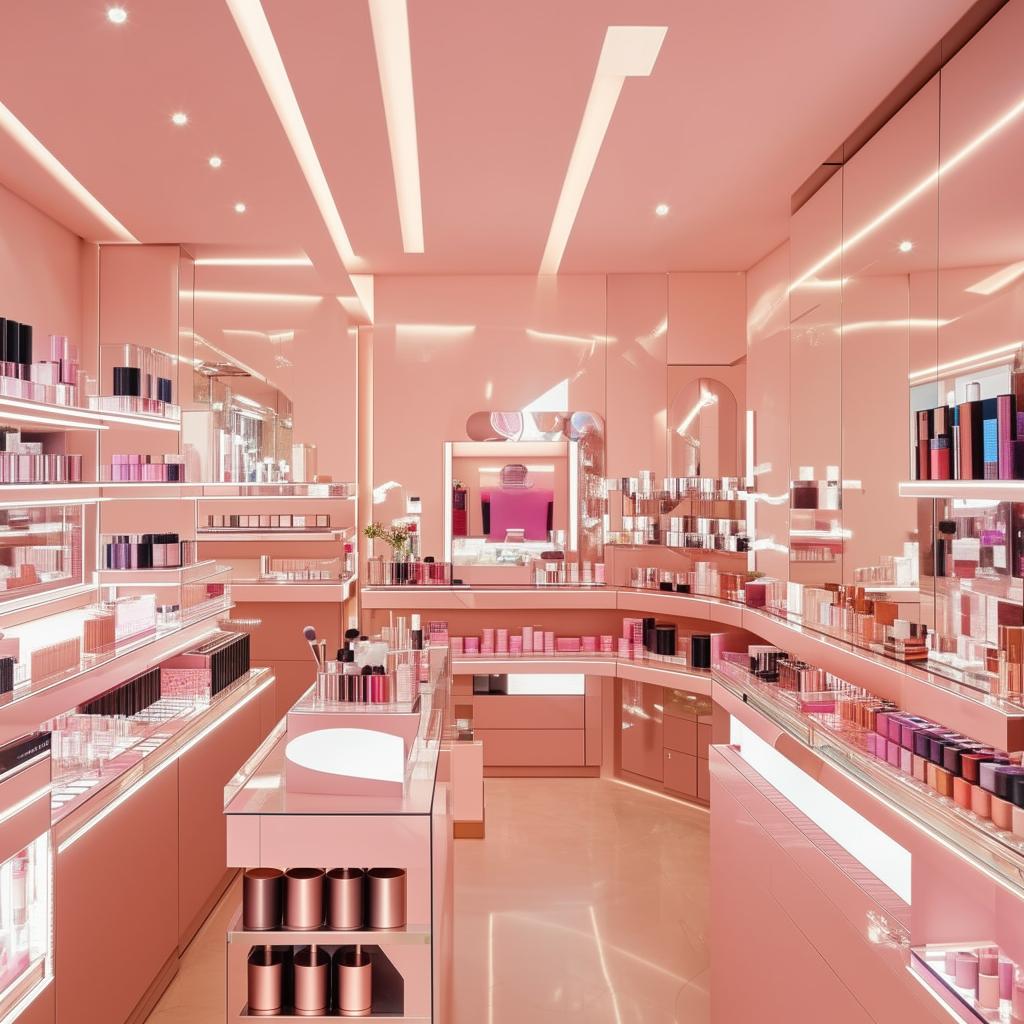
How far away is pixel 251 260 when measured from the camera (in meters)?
6.15

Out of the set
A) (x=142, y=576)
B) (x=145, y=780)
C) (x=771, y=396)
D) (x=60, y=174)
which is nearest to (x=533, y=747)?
(x=771, y=396)

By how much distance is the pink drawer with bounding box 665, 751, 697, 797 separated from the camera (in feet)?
18.4

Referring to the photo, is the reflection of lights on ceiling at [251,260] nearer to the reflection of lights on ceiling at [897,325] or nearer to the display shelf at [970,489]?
the reflection of lights on ceiling at [897,325]

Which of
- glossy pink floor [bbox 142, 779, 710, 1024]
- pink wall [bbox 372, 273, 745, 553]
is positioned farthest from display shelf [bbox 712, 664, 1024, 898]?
pink wall [bbox 372, 273, 745, 553]

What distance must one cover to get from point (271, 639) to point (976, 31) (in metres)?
5.30

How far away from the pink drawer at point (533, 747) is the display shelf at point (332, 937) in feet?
12.4

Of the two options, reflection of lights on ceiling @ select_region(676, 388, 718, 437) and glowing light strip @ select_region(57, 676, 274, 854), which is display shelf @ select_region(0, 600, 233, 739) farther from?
reflection of lights on ceiling @ select_region(676, 388, 718, 437)

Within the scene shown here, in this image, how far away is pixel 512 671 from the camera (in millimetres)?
5852

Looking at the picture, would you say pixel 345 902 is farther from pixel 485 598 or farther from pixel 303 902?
pixel 485 598

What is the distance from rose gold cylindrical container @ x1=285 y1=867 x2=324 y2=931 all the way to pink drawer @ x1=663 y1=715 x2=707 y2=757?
3.70m

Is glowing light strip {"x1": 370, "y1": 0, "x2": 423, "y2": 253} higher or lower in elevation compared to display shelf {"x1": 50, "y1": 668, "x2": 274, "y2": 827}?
higher

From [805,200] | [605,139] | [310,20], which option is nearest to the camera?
[310,20]

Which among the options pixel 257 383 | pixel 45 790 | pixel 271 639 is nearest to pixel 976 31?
pixel 45 790

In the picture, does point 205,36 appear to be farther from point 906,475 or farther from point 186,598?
point 906,475
